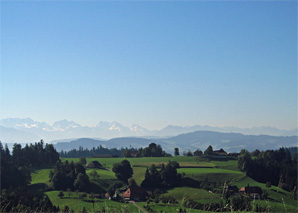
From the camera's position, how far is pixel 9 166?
82625mm

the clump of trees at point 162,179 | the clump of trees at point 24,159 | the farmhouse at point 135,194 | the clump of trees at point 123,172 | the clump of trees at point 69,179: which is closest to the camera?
the farmhouse at point 135,194

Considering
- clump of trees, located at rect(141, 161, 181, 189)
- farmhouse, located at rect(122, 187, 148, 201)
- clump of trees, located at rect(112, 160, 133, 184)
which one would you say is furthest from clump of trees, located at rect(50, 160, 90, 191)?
clump of trees, located at rect(141, 161, 181, 189)

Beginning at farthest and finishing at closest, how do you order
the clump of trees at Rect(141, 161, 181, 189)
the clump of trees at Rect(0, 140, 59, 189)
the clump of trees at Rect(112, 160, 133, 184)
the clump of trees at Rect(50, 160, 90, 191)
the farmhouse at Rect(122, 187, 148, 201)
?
1. the clump of trees at Rect(112, 160, 133, 184)
2. the clump of trees at Rect(0, 140, 59, 189)
3. the clump of trees at Rect(141, 161, 181, 189)
4. the clump of trees at Rect(50, 160, 90, 191)
5. the farmhouse at Rect(122, 187, 148, 201)

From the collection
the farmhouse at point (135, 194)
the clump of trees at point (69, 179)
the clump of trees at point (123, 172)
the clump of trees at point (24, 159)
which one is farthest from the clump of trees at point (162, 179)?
the clump of trees at point (24, 159)

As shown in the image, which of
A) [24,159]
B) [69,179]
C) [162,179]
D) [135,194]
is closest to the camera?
[135,194]

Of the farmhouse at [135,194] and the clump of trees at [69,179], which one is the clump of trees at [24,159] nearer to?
the clump of trees at [69,179]

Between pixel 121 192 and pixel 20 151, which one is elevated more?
pixel 20 151

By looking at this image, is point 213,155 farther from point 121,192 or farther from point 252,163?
point 121,192

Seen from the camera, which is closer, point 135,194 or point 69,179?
point 135,194

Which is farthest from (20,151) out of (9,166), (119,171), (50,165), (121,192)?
(121,192)

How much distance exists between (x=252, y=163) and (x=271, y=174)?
590cm

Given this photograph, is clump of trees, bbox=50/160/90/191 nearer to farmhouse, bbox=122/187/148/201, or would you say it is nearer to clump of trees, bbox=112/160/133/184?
clump of trees, bbox=112/160/133/184

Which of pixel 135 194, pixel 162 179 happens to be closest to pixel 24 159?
pixel 162 179

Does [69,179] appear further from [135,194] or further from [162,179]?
[162,179]
